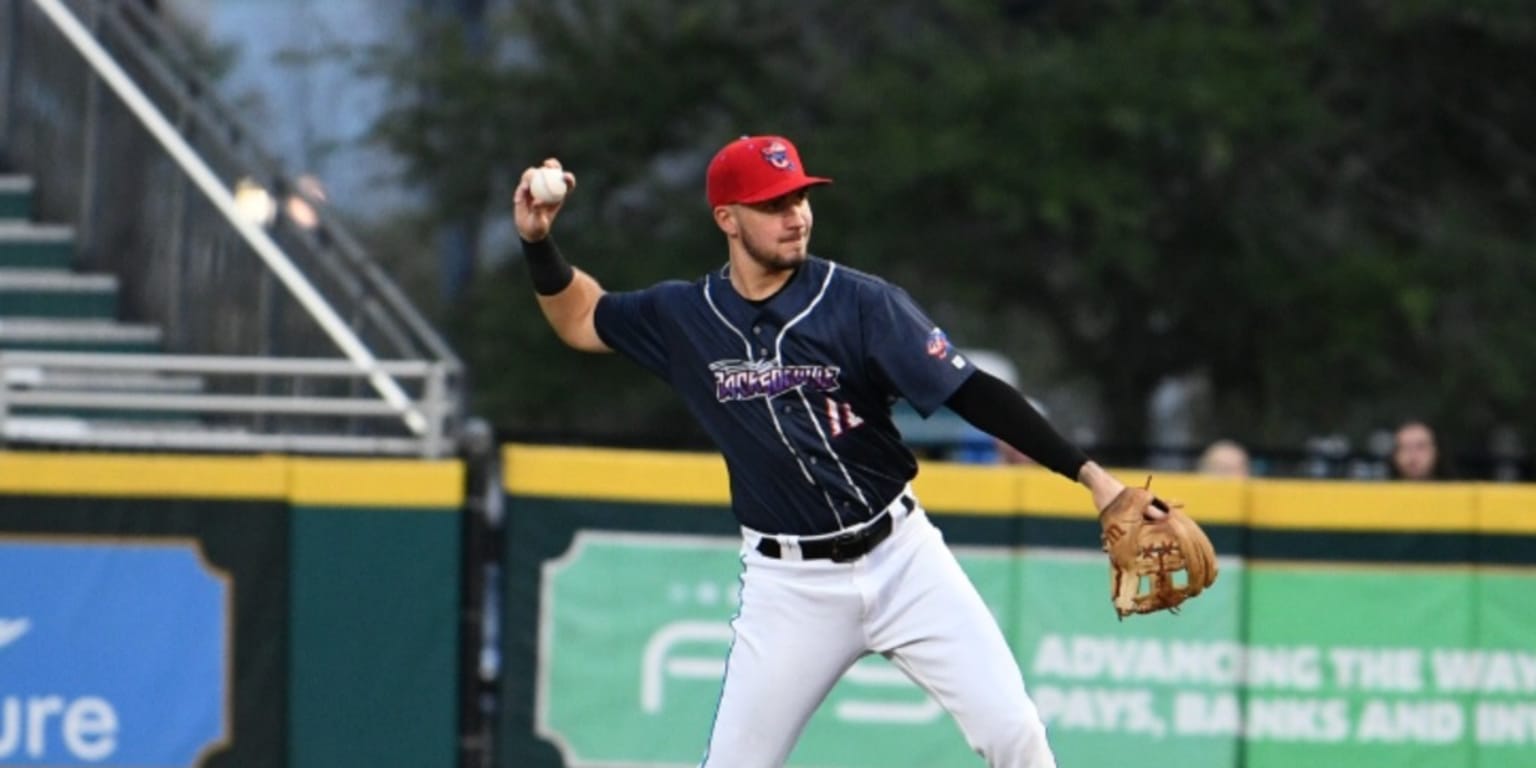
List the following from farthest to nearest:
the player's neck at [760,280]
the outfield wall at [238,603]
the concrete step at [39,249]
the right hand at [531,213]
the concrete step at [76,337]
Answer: the concrete step at [39,249] < the concrete step at [76,337] < the outfield wall at [238,603] < the right hand at [531,213] < the player's neck at [760,280]

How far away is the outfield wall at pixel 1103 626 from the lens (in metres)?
9.79

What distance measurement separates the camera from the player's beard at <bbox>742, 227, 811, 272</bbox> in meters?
6.53

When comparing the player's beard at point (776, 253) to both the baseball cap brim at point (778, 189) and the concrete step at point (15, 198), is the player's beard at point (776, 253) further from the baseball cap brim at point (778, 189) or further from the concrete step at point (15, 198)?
the concrete step at point (15, 198)

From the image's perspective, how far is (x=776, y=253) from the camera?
21.5 feet

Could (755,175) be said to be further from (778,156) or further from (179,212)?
(179,212)

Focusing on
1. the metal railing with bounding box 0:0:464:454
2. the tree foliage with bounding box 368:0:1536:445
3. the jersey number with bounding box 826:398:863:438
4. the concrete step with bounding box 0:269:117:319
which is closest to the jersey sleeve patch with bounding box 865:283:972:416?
the jersey number with bounding box 826:398:863:438

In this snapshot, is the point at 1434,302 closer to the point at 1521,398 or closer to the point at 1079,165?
the point at 1521,398

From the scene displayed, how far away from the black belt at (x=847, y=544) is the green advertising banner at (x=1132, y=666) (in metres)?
3.24

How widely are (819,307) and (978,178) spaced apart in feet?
47.6

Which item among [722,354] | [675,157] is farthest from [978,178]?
[722,354]

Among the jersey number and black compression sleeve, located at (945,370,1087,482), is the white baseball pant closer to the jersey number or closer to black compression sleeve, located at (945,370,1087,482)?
the jersey number

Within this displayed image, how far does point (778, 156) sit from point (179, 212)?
6.01 metres

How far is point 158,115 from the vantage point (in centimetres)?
1170

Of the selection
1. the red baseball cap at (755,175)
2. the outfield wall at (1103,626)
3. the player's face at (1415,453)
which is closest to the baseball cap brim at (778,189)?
the red baseball cap at (755,175)
